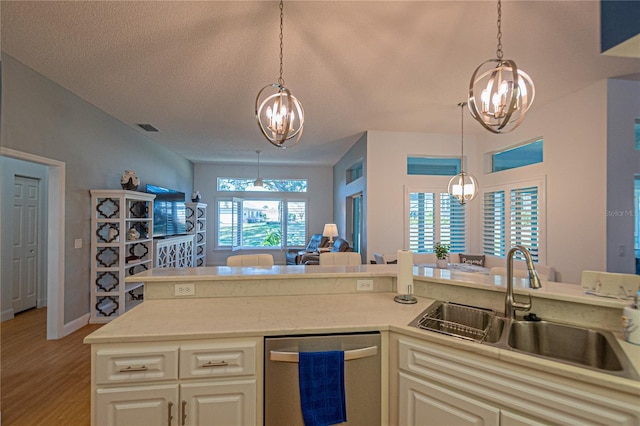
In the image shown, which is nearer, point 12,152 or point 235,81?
point 12,152

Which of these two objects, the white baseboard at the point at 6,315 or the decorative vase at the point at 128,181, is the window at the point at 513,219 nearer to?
the decorative vase at the point at 128,181

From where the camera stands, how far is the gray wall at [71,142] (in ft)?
9.27

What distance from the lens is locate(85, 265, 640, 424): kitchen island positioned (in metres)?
1.13

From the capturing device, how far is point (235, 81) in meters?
3.22

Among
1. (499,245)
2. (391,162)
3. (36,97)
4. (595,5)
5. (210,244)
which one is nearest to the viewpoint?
(595,5)

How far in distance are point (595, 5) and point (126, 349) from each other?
3775mm

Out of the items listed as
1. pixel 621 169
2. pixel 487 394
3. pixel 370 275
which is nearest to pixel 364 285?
pixel 370 275

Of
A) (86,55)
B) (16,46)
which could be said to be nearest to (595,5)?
(86,55)

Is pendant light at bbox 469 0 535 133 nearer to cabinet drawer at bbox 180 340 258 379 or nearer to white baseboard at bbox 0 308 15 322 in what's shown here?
cabinet drawer at bbox 180 340 258 379

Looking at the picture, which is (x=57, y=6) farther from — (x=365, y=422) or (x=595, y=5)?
(x=595, y=5)

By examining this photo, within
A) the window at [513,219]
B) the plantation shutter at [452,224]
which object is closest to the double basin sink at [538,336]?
the window at [513,219]

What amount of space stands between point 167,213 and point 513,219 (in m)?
6.28

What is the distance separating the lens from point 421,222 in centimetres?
513

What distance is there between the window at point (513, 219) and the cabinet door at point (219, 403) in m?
4.28
